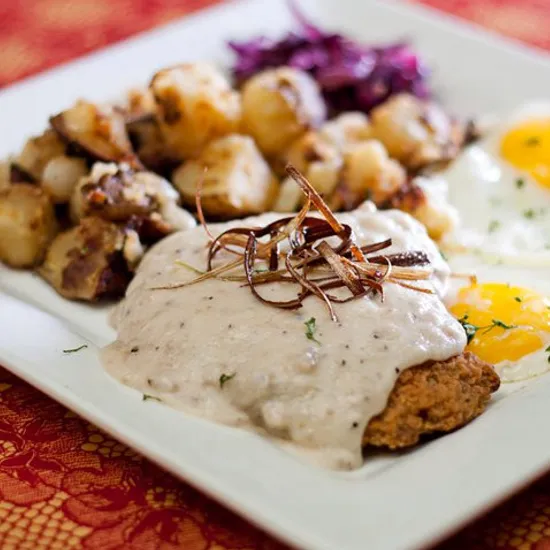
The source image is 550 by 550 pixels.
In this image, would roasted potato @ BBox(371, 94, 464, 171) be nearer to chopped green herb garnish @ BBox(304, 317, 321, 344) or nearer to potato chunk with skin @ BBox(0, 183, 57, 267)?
potato chunk with skin @ BBox(0, 183, 57, 267)

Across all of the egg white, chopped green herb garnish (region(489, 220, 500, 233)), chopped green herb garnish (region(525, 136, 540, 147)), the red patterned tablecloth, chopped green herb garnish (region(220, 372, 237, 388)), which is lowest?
the red patterned tablecloth

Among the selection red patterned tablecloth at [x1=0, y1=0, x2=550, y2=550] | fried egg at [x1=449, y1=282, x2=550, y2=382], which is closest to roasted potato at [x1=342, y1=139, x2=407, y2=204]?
fried egg at [x1=449, y1=282, x2=550, y2=382]

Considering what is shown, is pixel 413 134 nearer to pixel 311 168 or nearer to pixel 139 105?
pixel 311 168

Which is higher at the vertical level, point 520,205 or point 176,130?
point 176,130

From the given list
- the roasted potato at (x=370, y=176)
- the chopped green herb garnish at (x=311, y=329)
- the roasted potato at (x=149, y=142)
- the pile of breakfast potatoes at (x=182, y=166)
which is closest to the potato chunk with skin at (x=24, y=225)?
the pile of breakfast potatoes at (x=182, y=166)

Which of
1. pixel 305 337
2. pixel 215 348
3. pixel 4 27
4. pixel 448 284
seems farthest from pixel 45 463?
pixel 4 27

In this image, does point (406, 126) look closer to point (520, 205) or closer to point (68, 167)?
point (520, 205)

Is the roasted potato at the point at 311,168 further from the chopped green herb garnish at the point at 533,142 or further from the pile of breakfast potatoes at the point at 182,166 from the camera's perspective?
the chopped green herb garnish at the point at 533,142
